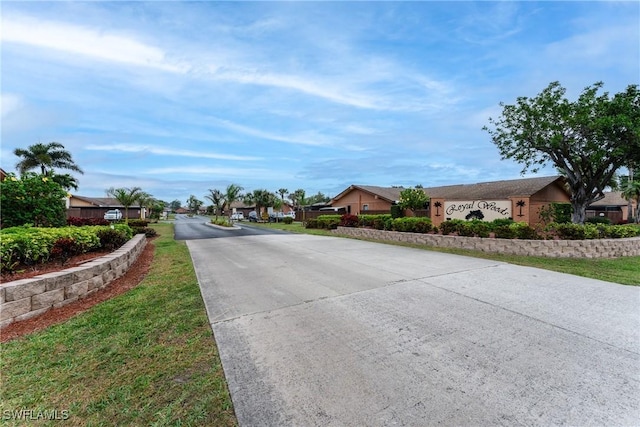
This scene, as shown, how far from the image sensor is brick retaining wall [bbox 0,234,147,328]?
3.88m

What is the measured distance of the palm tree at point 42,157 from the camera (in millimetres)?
24781

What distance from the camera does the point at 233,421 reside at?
2209 mm

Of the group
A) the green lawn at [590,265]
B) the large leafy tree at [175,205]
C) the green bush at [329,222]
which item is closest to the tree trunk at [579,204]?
the green lawn at [590,265]

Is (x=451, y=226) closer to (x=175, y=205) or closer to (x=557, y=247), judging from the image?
(x=557, y=247)

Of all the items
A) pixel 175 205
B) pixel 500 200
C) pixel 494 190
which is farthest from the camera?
pixel 175 205

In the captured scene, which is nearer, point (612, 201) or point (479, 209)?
point (479, 209)

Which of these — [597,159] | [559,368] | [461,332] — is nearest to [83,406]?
[461,332]

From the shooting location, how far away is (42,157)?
25.3m

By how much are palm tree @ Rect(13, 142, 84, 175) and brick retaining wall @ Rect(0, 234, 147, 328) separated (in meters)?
28.0

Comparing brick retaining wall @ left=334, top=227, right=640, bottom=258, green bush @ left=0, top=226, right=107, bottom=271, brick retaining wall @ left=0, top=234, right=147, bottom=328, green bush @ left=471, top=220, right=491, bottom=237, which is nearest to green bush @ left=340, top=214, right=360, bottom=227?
brick retaining wall @ left=334, top=227, right=640, bottom=258

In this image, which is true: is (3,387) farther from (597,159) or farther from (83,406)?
(597,159)

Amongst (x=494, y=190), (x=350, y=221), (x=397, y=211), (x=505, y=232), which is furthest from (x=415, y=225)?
(x=494, y=190)

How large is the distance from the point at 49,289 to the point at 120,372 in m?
2.70

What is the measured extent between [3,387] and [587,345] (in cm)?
619
